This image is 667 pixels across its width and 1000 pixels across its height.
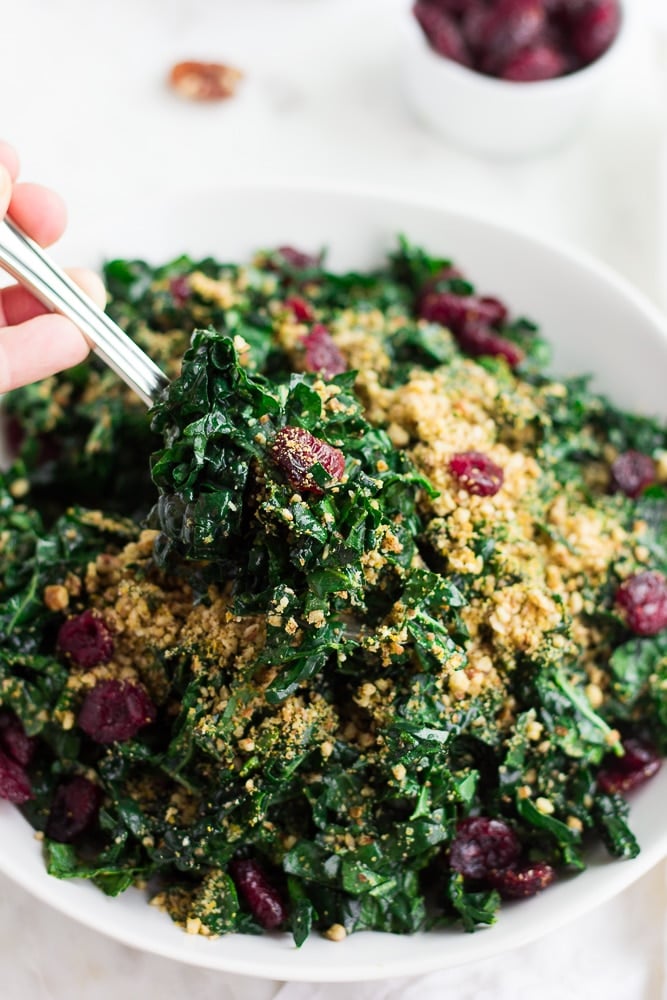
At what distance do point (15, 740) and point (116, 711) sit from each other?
378 millimetres

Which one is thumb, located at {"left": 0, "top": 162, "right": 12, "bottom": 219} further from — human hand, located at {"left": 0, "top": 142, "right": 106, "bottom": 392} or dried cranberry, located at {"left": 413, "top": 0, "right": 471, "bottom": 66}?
dried cranberry, located at {"left": 413, "top": 0, "right": 471, "bottom": 66}

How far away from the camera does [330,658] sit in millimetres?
2975

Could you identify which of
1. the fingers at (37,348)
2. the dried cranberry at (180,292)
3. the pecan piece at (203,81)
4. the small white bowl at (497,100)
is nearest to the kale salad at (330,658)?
the fingers at (37,348)

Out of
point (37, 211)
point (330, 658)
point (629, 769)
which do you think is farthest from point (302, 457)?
point (629, 769)

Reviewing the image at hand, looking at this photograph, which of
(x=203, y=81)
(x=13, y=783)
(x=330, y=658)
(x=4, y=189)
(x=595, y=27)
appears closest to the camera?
(x=4, y=189)

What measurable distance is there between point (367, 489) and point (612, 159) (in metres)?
3.23

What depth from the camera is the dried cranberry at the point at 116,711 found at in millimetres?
3027

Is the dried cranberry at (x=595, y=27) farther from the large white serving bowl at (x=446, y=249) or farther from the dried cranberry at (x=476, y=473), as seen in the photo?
the dried cranberry at (x=476, y=473)

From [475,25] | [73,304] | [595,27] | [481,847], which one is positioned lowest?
[481,847]

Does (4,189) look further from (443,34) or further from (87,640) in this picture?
(443,34)

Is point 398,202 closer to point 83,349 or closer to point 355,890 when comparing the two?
point 83,349

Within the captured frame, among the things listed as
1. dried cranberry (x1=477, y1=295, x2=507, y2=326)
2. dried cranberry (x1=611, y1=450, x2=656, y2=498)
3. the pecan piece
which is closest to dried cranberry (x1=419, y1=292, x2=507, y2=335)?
dried cranberry (x1=477, y1=295, x2=507, y2=326)

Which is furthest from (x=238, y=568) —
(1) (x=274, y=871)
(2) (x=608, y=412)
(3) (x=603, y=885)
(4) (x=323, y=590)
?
(2) (x=608, y=412)

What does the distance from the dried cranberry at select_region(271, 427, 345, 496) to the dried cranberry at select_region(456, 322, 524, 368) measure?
1.29 meters
